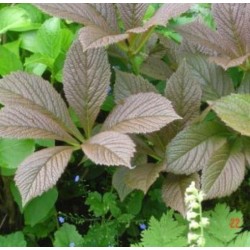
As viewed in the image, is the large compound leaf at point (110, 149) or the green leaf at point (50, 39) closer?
the large compound leaf at point (110, 149)

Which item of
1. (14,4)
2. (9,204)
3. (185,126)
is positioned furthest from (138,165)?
(14,4)

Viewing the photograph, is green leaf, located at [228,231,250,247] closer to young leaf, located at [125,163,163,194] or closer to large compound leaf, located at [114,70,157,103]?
young leaf, located at [125,163,163,194]

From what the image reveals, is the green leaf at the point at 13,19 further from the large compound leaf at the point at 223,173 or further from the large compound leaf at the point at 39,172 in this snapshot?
the large compound leaf at the point at 223,173

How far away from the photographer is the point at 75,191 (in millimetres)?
1572

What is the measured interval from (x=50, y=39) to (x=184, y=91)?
33 centimetres

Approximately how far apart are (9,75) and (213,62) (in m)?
0.47

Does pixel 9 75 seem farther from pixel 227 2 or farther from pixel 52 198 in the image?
pixel 227 2

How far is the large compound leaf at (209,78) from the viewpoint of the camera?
1378mm

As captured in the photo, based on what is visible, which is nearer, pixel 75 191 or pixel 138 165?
pixel 138 165

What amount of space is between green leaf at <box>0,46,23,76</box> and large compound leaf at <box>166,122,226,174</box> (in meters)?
0.41

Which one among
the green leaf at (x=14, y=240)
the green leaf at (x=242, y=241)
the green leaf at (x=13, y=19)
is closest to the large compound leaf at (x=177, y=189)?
the green leaf at (x=242, y=241)

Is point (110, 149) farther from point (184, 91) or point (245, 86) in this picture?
point (245, 86)

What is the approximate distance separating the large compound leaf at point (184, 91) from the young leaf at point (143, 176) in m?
0.14

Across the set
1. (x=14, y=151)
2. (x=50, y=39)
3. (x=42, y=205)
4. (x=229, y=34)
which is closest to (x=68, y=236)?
(x=42, y=205)
